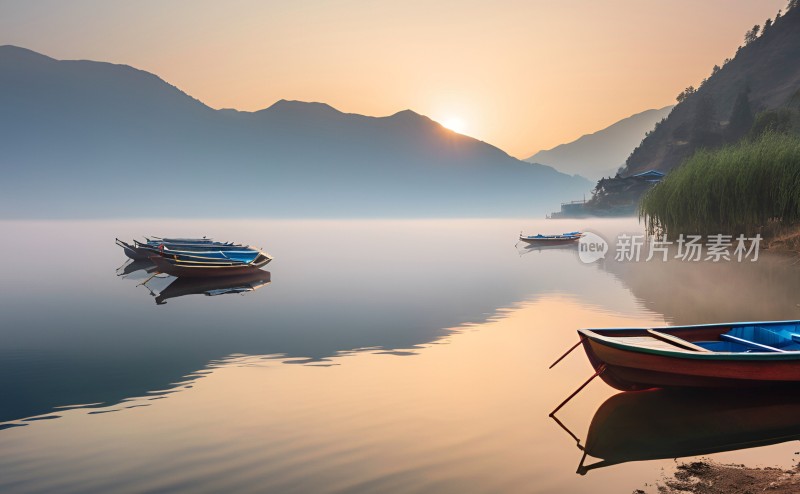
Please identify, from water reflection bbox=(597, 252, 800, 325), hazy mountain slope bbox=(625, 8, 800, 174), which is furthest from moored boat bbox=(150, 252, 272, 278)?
hazy mountain slope bbox=(625, 8, 800, 174)

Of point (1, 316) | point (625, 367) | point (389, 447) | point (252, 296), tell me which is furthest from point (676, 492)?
point (1, 316)

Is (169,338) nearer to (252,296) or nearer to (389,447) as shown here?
(252,296)

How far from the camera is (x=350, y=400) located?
12891 millimetres

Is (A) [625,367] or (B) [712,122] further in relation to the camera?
(B) [712,122]

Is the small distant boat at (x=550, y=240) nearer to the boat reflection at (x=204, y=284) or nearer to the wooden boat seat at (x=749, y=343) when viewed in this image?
the boat reflection at (x=204, y=284)

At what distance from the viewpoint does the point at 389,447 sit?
10195 mm

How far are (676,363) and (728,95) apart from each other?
18265cm

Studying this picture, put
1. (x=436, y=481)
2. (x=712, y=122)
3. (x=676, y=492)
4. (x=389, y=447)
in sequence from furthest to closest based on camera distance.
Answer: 1. (x=712, y=122)
2. (x=389, y=447)
3. (x=436, y=481)
4. (x=676, y=492)

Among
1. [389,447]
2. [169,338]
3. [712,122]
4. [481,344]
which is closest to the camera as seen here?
[389,447]

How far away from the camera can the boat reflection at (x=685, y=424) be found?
10.0 m

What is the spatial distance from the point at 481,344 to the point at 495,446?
883 cm

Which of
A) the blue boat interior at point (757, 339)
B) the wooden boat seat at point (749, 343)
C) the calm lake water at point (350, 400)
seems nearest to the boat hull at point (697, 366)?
the calm lake water at point (350, 400)

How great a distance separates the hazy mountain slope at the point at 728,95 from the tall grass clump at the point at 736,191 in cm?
9434

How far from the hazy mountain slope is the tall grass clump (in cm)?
9434
